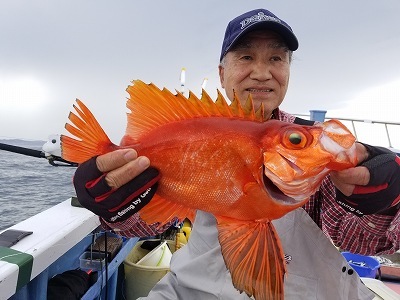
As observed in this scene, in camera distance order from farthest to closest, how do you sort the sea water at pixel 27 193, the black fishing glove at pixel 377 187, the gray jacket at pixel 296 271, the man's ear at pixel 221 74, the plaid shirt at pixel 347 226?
the sea water at pixel 27 193 < the man's ear at pixel 221 74 < the gray jacket at pixel 296 271 < the plaid shirt at pixel 347 226 < the black fishing glove at pixel 377 187

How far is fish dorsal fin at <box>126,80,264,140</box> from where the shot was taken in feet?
4.11

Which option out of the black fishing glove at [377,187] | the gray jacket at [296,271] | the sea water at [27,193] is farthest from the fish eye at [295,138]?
the sea water at [27,193]

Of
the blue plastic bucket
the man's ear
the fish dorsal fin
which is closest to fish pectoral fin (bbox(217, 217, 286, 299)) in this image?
the fish dorsal fin

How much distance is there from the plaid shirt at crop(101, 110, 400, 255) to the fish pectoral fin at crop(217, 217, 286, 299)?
687mm

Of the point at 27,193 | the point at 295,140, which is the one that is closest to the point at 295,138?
the point at 295,140

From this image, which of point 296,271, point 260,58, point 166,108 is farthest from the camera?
point 260,58

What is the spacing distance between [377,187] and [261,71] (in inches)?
40.3

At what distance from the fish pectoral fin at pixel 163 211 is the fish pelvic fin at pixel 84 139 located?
0.27 meters

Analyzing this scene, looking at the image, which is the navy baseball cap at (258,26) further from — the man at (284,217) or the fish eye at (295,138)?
the fish eye at (295,138)

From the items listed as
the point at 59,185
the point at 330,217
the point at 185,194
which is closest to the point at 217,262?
the point at 330,217

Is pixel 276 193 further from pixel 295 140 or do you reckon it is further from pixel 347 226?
pixel 347 226

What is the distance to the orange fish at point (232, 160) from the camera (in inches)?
41.1

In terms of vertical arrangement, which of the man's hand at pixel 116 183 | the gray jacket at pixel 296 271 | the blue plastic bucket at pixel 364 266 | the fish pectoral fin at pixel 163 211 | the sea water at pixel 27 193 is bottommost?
the sea water at pixel 27 193

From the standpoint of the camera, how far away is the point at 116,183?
1.31 m
